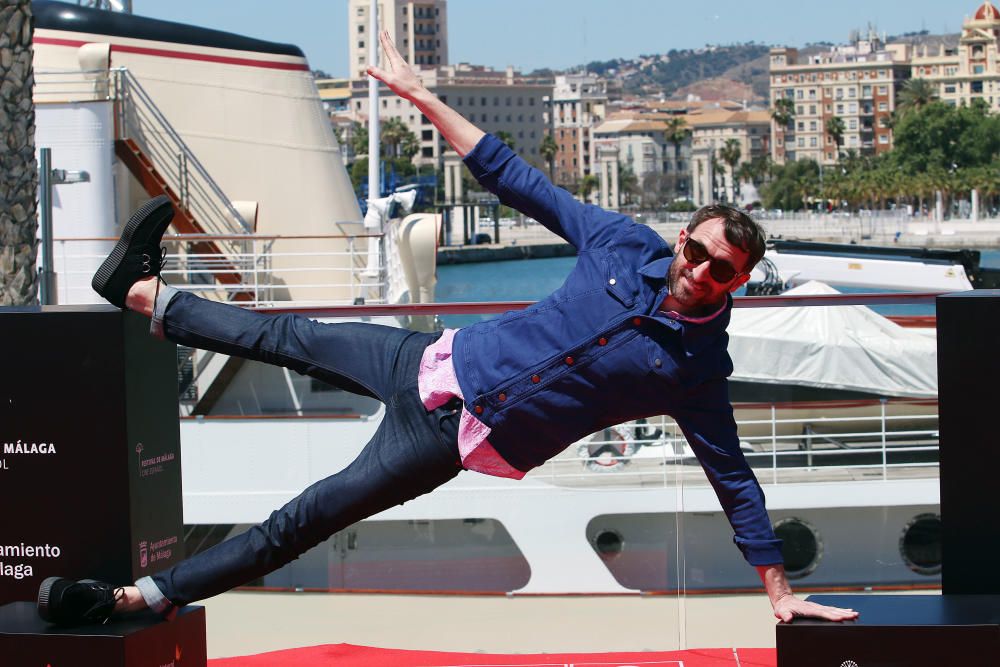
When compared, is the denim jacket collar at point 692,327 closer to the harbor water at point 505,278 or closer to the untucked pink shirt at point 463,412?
the untucked pink shirt at point 463,412

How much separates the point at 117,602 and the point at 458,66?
16070 centimetres

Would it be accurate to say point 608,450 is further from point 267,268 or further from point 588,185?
point 588,185

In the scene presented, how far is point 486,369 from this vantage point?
341 centimetres

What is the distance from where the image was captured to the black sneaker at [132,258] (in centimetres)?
368

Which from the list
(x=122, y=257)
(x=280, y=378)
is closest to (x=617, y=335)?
(x=122, y=257)

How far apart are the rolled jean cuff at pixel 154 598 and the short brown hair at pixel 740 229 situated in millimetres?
1675

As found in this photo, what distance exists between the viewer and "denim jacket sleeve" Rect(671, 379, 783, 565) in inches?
132

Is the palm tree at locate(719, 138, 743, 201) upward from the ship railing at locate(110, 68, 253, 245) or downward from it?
upward

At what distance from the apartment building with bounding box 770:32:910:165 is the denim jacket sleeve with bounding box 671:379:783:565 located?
500 ft

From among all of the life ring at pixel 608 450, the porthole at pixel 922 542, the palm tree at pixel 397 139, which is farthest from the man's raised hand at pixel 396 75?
the palm tree at pixel 397 139

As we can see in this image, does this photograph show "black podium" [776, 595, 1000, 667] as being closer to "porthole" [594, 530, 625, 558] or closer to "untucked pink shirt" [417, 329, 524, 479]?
"untucked pink shirt" [417, 329, 524, 479]

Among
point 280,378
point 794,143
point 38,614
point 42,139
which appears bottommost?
point 38,614

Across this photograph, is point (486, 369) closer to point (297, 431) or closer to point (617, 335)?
point (617, 335)

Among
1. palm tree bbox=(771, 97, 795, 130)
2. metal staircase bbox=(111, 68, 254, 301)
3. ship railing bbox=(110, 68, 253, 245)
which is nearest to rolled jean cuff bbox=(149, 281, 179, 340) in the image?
metal staircase bbox=(111, 68, 254, 301)
